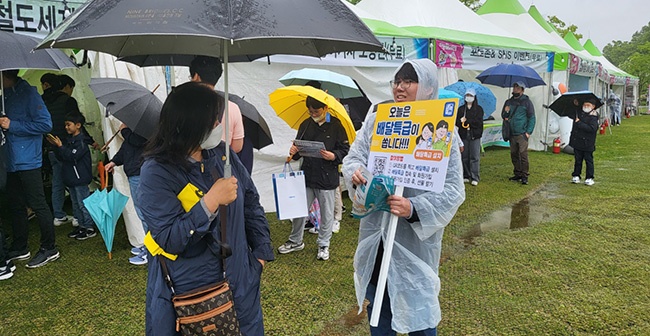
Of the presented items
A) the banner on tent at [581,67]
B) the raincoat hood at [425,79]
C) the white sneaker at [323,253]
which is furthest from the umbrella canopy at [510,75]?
the raincoat hood at [425,79]

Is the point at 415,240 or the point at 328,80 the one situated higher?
the point at 328,80

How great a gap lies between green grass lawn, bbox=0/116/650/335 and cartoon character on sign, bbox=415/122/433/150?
1.62 metres

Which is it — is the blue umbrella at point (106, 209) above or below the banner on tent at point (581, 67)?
below

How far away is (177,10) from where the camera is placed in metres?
1.37

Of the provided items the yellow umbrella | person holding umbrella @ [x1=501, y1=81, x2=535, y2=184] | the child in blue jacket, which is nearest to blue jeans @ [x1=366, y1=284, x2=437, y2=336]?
the yellow umbrella

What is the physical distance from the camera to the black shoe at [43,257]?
12.6ft

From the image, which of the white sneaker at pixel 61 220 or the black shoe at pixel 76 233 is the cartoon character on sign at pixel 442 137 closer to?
the black shoe at pixel 76 233

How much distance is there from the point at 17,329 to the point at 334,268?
2383mm

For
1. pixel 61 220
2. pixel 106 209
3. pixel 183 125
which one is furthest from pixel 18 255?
pixel 183 125

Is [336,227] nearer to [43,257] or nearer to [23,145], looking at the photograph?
[43,257]

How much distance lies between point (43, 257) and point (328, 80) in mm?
3192

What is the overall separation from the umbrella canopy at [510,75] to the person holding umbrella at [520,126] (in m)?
0.45

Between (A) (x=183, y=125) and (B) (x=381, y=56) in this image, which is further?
(B) (x=381, y=56)

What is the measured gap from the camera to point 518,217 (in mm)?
5742
